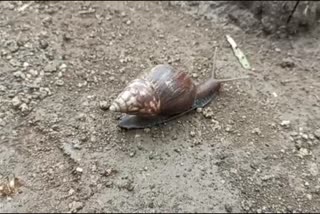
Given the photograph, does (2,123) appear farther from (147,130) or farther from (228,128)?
(228,128)

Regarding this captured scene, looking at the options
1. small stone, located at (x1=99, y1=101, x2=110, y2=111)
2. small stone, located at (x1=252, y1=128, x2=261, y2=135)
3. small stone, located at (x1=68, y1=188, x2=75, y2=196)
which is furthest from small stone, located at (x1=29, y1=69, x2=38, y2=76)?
small stone, located at (x1=252, y1=128, x2=261, y2=135)

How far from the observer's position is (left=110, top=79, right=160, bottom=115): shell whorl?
9.95 feet

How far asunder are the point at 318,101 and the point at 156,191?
131 cm

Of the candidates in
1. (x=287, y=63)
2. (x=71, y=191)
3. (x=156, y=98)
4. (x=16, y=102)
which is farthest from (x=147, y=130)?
(x=287, y=63)

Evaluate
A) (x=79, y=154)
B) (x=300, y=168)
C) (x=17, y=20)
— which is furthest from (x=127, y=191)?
(x=17, y=20)

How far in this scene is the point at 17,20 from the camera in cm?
385

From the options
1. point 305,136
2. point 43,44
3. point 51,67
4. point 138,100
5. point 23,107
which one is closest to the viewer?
point 138,100

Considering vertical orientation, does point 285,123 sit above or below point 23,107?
below

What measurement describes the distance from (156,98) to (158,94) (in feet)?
0.09

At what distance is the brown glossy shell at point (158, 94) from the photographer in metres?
3.04

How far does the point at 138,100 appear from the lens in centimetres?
304

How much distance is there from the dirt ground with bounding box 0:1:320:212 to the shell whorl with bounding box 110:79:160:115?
163 mm

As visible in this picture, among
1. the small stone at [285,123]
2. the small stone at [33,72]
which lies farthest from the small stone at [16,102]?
the small stone at [285,123]

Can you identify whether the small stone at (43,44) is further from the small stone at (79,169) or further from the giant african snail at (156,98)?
the small stone at (79,169)
